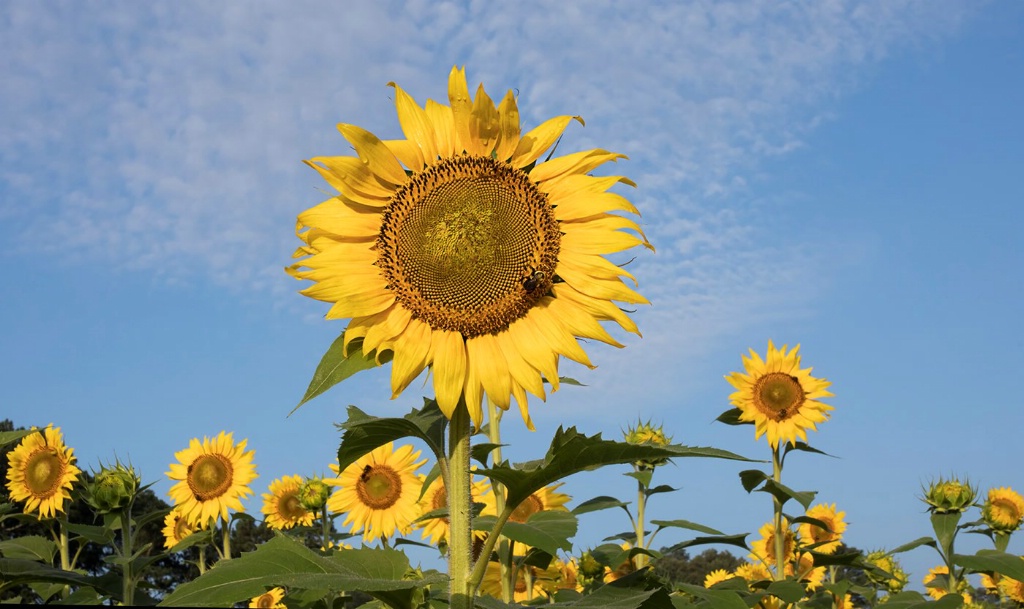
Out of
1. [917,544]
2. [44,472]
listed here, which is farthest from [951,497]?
[44,472]

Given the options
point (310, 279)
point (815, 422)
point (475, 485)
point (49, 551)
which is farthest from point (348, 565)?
point (815, 422)

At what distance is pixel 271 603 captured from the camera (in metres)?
8.83

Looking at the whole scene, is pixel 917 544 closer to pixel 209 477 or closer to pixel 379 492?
pixel 379 492

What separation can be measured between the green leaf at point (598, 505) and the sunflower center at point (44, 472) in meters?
5.06

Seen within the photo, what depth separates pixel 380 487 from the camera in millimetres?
7293

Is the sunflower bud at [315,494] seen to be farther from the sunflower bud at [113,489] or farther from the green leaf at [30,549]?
the green leaf at [30,549]

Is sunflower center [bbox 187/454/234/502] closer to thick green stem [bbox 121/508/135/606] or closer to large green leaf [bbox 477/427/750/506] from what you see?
Result: thick green stem [bbox 121/508/135/606]

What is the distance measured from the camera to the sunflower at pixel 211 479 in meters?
8.41

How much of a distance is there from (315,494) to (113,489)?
1566mm

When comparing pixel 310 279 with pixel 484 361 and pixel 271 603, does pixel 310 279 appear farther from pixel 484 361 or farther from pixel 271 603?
pixel 271 603

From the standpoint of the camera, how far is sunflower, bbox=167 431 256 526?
331 inches

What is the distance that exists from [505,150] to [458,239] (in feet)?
1.16

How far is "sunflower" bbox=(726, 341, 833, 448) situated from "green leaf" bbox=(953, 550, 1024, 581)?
5.27ft

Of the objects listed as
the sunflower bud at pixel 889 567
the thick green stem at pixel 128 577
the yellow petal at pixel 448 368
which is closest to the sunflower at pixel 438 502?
the thick green stem at pixel 128 577
